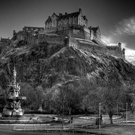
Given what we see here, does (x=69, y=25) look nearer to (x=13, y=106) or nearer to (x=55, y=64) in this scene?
(x=55, y=64)

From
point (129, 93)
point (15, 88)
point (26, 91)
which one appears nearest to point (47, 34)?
point (26, 91)

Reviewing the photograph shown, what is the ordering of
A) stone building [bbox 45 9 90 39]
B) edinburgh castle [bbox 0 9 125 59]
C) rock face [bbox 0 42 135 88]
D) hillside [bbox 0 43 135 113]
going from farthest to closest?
stone building [bbox 45 9 90 39] < edinburgh castle [bbox 0 9 125 59] < rock face [bbox 0 42 135 88] < hillside [bbox 0 43 135 113]

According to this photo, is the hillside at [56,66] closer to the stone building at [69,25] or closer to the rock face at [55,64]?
the rock face at [55,64]

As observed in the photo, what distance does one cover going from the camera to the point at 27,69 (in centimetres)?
13438

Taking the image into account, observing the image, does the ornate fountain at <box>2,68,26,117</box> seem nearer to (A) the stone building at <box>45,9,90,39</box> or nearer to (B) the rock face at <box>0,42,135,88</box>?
(B) the rock face at <box>0,42,135,88</box>

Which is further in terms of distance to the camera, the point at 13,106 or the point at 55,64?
the point at 55,64

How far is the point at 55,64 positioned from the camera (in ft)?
426

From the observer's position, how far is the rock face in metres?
128

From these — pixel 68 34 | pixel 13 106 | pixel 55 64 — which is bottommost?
pixel 13 106

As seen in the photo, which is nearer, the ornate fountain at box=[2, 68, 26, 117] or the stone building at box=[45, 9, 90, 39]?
the ornate fountain at box=[2, 68, 26, 117]

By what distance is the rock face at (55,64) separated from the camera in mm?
127750

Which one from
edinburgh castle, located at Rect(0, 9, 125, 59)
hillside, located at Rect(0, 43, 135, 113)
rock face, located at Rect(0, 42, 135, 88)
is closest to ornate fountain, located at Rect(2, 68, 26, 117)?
hillside, located at Rect(0, 43, 135, 113)

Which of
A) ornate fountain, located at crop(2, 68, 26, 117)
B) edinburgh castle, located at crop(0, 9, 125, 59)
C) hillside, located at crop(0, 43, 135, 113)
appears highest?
edinburgh castle, located at crop(0, 9, 125, 59)

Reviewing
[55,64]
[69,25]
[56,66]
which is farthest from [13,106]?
[69,25]
